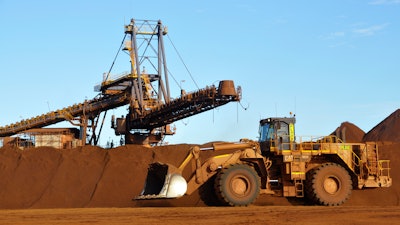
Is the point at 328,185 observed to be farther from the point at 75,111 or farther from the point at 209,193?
the point at 75,111

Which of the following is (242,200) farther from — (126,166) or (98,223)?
(126,166)

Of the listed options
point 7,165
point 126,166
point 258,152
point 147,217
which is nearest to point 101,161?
point 126,166

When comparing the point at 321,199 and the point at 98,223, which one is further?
the point at 321,199

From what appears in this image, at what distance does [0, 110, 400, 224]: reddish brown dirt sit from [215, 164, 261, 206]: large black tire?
2784mm

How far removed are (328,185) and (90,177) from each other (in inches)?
469

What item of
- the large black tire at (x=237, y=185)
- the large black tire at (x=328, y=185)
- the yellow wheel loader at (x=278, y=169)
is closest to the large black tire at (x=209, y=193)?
the yellow wheel loader at (x=278, y=169)

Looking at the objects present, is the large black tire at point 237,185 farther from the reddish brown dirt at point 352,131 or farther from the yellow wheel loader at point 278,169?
the reddish brown dirt at point 352,131

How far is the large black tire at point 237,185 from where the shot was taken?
59.0 ft

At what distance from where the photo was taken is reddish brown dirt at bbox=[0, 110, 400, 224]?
23.6 m

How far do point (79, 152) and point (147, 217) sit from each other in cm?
1513

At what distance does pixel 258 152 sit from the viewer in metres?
19.1

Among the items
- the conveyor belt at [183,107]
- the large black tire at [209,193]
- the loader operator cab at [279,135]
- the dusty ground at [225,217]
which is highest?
the conveyor belt at [183,107]

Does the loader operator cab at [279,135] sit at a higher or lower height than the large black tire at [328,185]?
higher

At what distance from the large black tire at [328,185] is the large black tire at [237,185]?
221 cm
